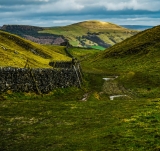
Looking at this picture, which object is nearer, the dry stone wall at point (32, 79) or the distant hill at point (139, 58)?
the dry stone wall at point (32, 79)

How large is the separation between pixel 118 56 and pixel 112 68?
2340 centimetres

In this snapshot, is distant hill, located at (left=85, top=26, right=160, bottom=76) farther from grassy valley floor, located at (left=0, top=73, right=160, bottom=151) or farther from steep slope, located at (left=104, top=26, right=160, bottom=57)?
grassy valley floor, located at (left=0, top=73, right=160, bottom=151)

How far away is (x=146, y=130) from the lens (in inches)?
1045

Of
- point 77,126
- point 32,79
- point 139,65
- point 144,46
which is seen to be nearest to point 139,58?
point 139,65

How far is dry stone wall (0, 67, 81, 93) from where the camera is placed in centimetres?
4570

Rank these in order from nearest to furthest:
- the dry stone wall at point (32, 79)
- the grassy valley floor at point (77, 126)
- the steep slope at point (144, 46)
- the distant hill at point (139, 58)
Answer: the grassy valley floor at point (77, 126), the dry stone wall at point (32, 79), the distant hill at point (139, 58), the steep slope at point (144, 46)

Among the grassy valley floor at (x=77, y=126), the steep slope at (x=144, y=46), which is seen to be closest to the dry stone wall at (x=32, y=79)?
the grassy valley floor at (x=77, y=126)

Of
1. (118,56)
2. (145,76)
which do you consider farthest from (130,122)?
(118,56)

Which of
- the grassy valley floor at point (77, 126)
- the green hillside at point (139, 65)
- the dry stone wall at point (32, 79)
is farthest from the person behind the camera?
the green hillside at point (139, 65)

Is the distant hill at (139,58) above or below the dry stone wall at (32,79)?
below

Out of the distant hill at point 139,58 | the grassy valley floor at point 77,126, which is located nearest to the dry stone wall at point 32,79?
the grassy valley floor at point 77,126

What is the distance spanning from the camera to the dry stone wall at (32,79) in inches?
1799

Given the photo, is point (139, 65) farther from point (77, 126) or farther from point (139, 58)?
point (77, 126)

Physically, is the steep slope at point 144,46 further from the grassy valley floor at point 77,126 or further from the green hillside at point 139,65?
the grassy valley floor at point 77,126
